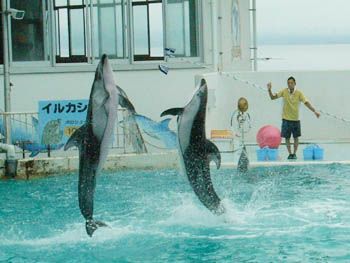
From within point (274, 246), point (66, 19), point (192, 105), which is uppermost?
point (66, 19)

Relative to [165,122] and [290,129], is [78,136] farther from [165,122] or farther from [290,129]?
[165,122]

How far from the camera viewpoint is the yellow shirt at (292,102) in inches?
643

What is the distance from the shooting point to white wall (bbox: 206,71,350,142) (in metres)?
18.6

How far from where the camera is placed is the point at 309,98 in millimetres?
18672

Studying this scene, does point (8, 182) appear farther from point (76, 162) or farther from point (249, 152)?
point (249, 152)

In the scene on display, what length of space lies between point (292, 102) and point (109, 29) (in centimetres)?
452

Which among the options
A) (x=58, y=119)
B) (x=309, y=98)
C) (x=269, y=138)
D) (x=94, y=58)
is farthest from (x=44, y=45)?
(x=309, y=98)

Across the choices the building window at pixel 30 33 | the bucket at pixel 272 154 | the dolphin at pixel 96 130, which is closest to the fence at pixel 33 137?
the building window at pixel 30 33

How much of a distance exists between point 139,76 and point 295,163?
14.7ft

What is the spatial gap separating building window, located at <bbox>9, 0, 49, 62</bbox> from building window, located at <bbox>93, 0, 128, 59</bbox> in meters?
1.10

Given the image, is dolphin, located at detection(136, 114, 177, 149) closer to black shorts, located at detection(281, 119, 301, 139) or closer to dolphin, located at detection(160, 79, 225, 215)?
black shorts, located at detection(281, 119, 301, 139)

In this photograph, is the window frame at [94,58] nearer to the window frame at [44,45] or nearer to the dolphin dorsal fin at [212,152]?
the window frame at [44,45]

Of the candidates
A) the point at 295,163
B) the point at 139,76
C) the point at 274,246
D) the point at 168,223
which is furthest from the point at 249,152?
the point at 274,246

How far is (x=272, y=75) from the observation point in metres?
18.8
